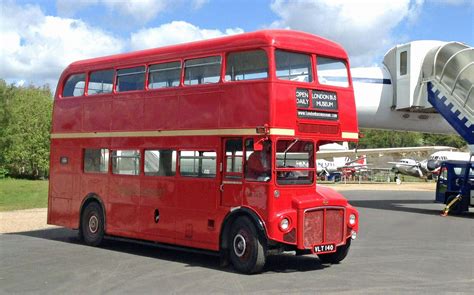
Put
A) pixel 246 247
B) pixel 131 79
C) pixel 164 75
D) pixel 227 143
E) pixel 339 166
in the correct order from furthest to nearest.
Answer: pixel 339 166 → pixel 131 79 → pixel 164 75 → pixel 227 143 → pixel 246 247

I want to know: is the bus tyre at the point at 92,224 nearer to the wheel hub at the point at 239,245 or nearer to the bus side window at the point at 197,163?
the bus side window at the point at 197,163

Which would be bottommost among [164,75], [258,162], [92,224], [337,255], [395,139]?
[337,255]

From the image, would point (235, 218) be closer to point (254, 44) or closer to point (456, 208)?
point (254, 44)

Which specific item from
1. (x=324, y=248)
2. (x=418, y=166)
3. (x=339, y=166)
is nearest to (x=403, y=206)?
(x=324, y=248)

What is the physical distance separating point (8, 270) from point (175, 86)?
15.2 feet

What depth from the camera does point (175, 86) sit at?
41.9 ft

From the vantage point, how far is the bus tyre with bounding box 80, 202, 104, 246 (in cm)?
1462

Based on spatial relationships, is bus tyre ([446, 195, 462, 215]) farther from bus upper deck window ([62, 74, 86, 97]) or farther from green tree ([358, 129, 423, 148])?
green tree ([358, 129, 423, 148])

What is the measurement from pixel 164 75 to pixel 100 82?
2420 millimetres

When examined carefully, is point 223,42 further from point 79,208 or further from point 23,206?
point 23,206

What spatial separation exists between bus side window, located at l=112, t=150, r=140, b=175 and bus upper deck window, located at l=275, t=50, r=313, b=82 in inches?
164

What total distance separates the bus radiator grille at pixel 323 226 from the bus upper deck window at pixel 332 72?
2389 mm

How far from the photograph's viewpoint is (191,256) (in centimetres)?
1317

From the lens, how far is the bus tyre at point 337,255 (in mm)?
11914
